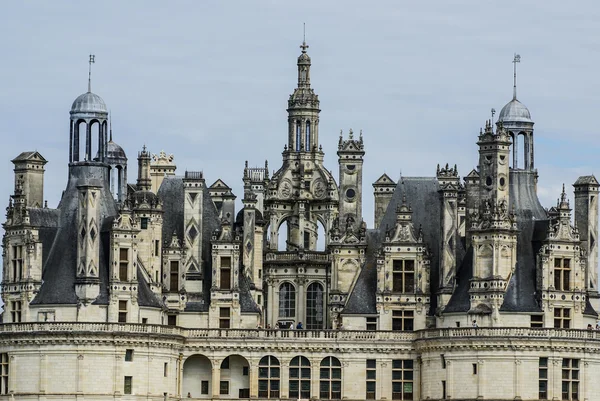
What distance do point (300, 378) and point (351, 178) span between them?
437 inches

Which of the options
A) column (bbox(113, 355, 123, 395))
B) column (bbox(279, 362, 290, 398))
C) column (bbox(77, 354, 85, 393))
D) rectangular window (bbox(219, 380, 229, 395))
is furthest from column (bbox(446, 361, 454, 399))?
column (bbox(77, 354, 85, 393))

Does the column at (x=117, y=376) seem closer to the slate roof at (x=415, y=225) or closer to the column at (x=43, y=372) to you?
the column at (x=43, y=372)

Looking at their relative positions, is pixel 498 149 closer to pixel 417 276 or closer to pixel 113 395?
pixel 417 276

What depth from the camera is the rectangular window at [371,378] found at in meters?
157

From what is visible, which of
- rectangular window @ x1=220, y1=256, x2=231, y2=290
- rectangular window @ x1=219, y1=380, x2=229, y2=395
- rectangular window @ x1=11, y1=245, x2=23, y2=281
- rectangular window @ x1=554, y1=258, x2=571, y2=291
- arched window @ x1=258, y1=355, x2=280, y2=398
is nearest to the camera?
rectangular window @ x1=554, y1=258, x2=571, y2=291

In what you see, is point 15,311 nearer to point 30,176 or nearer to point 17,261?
point 17,261

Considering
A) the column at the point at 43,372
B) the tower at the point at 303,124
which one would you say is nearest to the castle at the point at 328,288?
the column at the point at 43,372

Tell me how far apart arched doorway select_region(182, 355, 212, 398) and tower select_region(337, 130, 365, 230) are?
10730mm

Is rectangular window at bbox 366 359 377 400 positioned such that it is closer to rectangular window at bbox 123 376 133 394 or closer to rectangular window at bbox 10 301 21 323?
rectangular window at bbox 123 376 133 394

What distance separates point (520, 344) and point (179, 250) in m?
19.4

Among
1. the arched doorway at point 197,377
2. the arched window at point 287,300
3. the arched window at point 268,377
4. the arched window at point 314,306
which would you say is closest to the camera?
the arched window at point 268,377

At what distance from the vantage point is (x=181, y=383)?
157m

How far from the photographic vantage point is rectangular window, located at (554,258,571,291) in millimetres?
153750

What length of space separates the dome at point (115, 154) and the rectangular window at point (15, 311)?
34.8ft
